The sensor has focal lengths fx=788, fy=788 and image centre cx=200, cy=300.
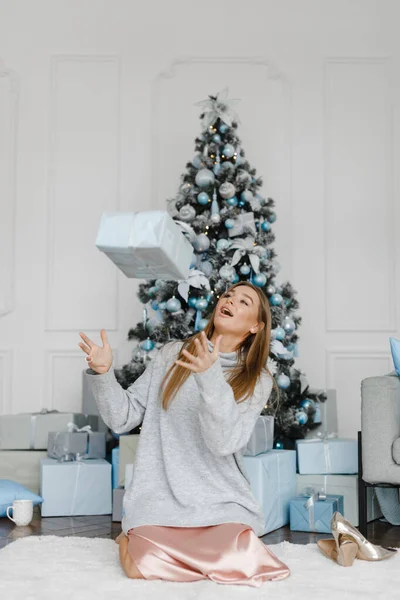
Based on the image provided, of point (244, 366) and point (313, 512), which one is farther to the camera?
point (313, 512)

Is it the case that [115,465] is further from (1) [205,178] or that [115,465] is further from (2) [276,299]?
(1) [205,178]

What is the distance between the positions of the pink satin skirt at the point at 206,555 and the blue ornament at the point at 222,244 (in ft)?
5.43

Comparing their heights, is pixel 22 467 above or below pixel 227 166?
below

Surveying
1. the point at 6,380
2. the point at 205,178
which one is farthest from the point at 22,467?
the point at 205,178

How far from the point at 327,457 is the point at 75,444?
1.15 meters

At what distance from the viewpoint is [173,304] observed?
359 cm

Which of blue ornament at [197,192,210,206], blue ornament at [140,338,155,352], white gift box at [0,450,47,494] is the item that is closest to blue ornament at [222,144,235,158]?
blue ornament at [197,192,210,206]

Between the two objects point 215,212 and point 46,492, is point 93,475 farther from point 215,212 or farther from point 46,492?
point 215,212

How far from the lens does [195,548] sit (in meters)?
2.18

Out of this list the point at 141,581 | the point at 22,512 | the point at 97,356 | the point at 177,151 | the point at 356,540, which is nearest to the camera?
the point at 141,581

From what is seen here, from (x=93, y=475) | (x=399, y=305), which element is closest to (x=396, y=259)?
(x=399, y=305)

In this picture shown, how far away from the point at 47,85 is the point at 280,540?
3.13m

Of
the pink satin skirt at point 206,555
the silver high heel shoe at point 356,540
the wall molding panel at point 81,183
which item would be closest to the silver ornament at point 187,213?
the wall molding panel at point 81,183

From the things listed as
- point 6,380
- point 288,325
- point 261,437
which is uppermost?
point 288,325
